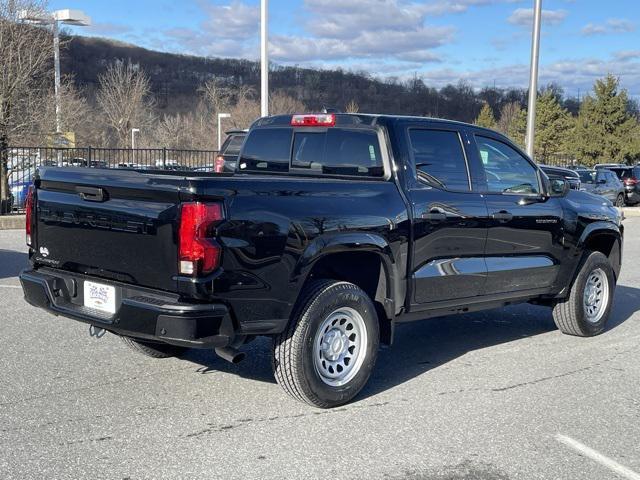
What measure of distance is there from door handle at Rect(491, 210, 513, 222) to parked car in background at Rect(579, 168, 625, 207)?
22047mm

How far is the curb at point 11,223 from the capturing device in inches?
596

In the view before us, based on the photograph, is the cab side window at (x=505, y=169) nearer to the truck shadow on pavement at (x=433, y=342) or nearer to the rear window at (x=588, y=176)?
the truck shadow on pavement at (x=433, y=342)

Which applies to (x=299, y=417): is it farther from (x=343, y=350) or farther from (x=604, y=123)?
(x=604, y=123)

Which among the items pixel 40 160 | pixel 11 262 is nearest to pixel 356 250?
pixel 11 262

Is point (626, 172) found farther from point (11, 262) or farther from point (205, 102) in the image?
point (205, 102)

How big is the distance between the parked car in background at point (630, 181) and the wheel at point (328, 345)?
91.9 ft

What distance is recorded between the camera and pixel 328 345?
475cm

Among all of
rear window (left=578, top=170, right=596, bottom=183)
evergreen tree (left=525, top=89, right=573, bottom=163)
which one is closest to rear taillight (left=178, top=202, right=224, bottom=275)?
rear window (left=578, top=170, right=596, bottom=183)

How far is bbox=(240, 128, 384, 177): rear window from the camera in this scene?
208 inches

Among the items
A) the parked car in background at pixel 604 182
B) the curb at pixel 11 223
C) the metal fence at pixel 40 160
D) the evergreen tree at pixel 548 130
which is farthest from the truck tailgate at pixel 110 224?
the evergreen tree at pixel 548 130

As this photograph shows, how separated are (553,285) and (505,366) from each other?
1.11m

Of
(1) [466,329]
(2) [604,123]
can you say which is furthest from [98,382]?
(2) [604,123]

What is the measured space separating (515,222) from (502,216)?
208 millimetres

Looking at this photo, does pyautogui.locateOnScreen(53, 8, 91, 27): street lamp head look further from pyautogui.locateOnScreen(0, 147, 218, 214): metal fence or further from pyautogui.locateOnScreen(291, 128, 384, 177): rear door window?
pyautogui.locateOnScreen(291, 128, 384, 177): rear door window
